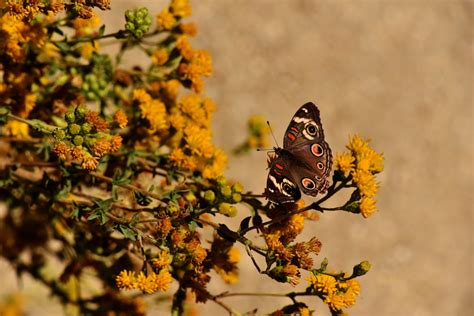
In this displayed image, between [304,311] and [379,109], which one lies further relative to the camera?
[379,109]

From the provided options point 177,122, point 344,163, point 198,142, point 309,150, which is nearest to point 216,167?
point 198,142

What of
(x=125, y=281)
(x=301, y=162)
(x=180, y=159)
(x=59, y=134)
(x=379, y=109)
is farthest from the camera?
(x=379, y=109)

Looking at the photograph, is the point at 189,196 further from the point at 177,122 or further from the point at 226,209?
the point at 177,122

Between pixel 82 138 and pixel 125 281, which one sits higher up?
pixel 82 138

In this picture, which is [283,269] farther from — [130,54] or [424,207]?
[424,207]

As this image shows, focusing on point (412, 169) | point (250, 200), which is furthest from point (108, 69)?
point (412, 169)

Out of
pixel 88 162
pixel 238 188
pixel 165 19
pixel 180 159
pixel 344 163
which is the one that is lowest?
pixel 88 162

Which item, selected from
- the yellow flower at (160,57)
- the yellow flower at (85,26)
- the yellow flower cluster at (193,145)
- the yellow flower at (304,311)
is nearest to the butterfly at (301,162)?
the yellow flower cluster at (193,145)

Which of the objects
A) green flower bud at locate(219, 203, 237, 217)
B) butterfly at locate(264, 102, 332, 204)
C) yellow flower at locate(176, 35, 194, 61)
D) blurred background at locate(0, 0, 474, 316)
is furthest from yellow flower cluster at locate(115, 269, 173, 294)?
blurred background at locate(0, 0, 474, 316)
